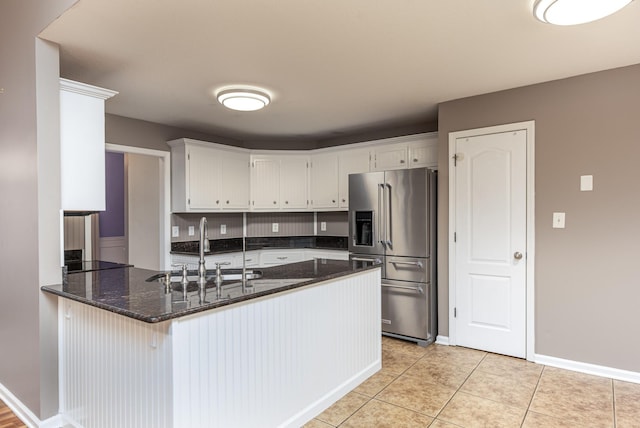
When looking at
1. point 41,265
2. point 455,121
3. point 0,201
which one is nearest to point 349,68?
point 455,121

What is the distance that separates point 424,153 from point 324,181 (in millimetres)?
1448

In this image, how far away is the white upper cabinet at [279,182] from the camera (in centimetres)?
502

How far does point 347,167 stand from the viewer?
476cm

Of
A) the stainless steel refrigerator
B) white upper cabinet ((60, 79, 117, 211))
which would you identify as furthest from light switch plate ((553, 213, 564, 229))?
white upper cabinet ((60, 79, 117, 211))

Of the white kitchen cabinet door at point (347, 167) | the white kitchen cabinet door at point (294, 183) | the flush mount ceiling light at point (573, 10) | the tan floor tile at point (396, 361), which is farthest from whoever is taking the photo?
the white kitchen cabinet door at point (294, 183)

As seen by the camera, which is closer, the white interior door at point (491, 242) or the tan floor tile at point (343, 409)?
the tan floor tile at point (343, 409)

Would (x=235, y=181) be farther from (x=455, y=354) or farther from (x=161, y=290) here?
(x=455, y=354)

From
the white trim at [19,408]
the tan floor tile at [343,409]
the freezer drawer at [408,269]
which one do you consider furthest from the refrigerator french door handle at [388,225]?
the white trim at [19,408]

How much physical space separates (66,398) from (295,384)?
1.39m

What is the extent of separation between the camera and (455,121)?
354 cm

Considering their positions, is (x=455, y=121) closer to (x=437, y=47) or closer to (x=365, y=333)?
A: (x=437, y=47)

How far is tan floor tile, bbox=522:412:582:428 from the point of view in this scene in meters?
2.19

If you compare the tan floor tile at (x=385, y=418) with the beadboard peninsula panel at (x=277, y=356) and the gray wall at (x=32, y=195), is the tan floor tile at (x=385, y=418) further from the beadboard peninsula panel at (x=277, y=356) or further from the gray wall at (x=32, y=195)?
the gray wall at (x=32, y=195)

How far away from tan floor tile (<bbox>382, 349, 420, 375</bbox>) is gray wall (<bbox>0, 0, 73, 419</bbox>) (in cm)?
236
